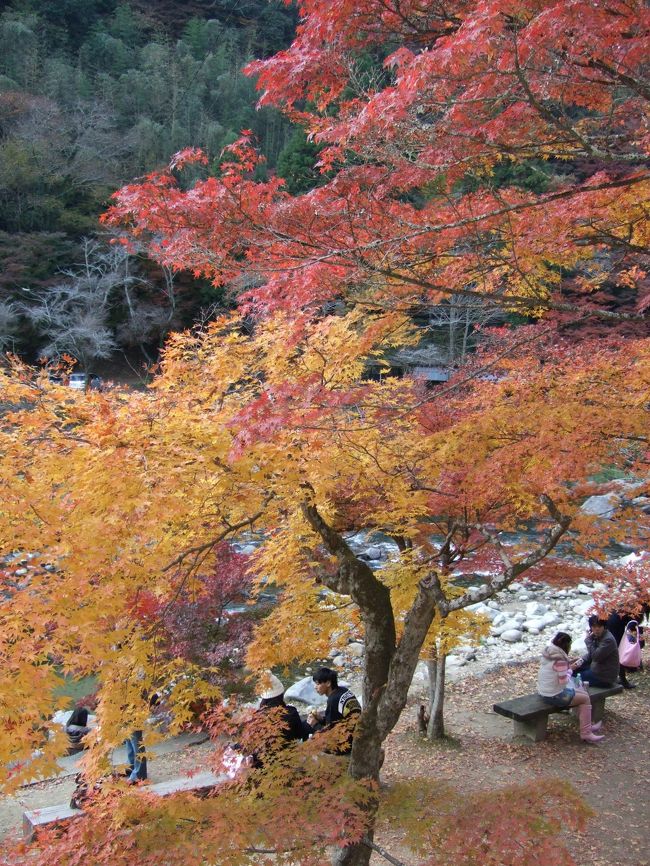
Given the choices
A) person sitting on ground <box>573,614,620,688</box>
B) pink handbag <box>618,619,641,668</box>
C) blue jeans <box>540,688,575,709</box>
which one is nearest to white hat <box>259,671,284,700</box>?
blue jeans <box>540,688,575,709</box>

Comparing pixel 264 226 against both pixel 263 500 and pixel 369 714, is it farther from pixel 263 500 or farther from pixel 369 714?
pixel 369 714

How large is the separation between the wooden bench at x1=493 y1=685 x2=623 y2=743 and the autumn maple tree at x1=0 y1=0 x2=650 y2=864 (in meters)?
2.56

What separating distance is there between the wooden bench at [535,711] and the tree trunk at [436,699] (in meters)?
0.73

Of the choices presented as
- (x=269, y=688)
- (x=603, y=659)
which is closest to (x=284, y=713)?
(x=269, y=688)

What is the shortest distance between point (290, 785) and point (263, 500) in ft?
6.10

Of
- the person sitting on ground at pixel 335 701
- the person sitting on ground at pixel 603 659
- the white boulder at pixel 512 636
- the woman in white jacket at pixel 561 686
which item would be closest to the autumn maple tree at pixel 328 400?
the person sitting on ground at pixel 335 701

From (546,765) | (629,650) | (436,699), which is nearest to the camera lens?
(546,765)

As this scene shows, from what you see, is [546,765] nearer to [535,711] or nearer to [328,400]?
[535,711]

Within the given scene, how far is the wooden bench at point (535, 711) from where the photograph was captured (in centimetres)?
661

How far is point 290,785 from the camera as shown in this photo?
3986mm

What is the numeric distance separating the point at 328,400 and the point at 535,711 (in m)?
4.86

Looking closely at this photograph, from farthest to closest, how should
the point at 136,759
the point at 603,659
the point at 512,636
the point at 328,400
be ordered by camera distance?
the point at 512,636 < the point at 603,659 < the point at 136,759 < the point at 328,400

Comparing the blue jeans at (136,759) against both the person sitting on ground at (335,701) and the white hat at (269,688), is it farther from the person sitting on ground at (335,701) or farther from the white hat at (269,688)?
the person sitting on ground at (335,701)

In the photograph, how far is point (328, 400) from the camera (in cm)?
369
